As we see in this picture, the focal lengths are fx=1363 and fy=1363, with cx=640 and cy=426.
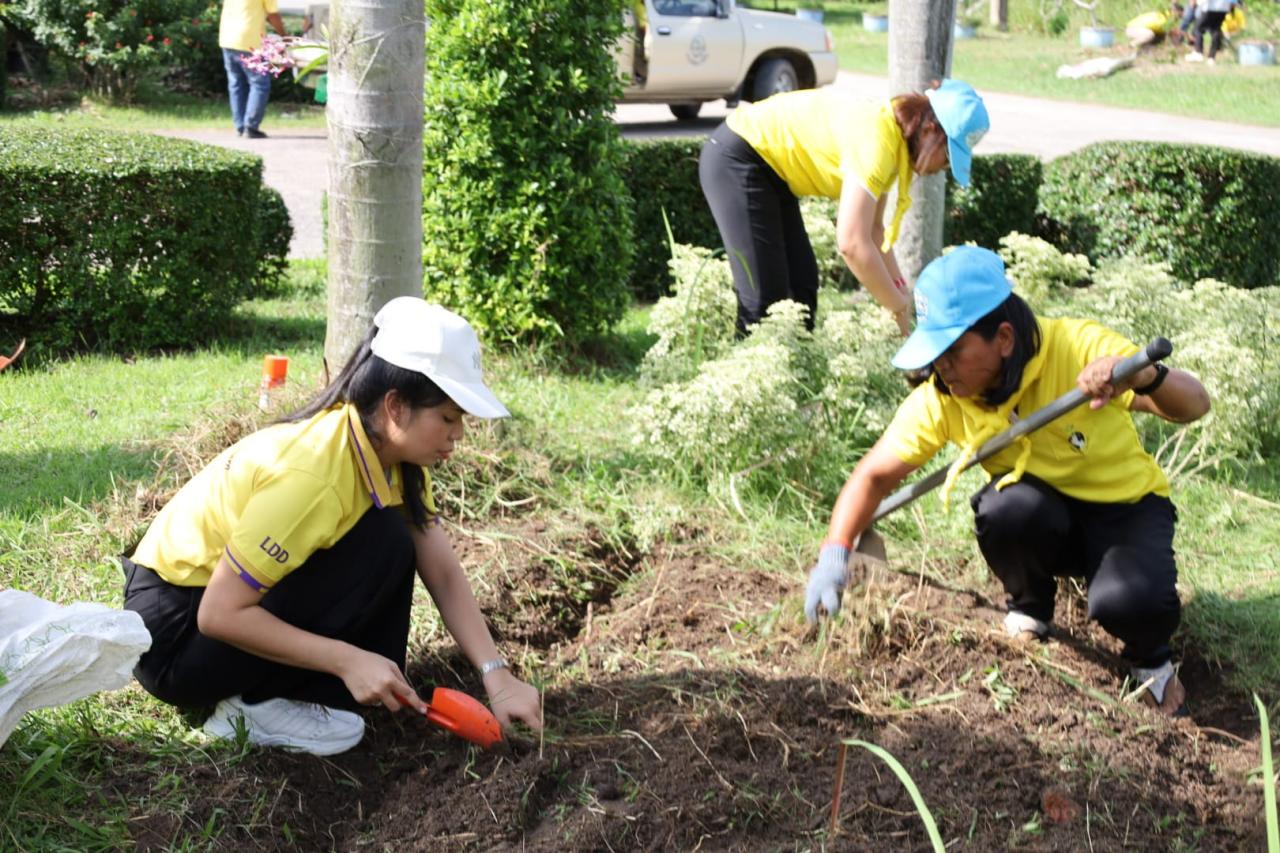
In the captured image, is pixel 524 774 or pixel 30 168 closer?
pixel 524 774

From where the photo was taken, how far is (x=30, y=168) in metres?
5.61

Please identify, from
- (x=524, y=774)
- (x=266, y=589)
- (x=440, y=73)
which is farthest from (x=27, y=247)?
(x=524, y=774)

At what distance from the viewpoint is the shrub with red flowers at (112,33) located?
14609mm

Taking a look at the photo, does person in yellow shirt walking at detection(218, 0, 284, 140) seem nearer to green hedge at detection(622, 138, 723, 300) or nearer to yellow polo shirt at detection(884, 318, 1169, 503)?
green hedge at detection(622, 138, 723, 300)

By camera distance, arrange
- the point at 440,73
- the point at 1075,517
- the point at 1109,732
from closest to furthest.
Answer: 1. the point at 1109,732
2. the point at 1075,517
3. the point at 440,73

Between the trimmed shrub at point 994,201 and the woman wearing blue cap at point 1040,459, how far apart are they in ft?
17.1

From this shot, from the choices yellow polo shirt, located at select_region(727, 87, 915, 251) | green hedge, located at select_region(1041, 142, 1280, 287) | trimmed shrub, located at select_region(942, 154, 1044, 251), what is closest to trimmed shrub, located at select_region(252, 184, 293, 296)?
yellow polo shirt, located at select_region(727, 87, 915, 251)

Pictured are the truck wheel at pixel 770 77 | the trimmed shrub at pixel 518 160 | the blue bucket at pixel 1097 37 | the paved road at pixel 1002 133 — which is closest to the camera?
the trimmed shrub at pixel 518 160

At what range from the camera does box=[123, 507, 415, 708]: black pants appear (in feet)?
9.65

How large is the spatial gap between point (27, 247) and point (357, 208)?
2.15 meters

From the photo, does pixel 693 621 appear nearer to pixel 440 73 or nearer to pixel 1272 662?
pixel 1272 662

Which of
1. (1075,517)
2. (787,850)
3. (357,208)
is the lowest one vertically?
(787,850)

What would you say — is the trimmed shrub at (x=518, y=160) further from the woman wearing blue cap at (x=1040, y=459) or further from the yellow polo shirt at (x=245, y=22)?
the yellow polo shirt at (x=245, y=22)

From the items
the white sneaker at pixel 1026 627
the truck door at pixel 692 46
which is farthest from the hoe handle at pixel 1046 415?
the truck door at pixel 692 46
